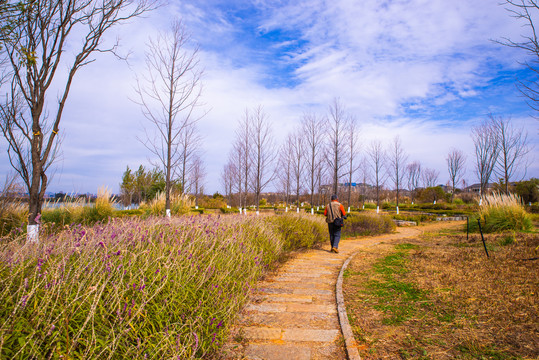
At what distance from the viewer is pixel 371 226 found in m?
13.0

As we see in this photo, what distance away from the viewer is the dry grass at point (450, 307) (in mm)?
2854

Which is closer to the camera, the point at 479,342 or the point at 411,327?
the point at 479,342

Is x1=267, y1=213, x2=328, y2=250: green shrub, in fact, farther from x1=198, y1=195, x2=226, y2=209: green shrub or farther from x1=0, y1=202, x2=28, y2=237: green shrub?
x1=198, y1=195, x2=226, y2=209: green shrub

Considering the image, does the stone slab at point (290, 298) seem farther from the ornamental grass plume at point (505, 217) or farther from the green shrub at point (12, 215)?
the ornamental grass plume at point (505, 217)

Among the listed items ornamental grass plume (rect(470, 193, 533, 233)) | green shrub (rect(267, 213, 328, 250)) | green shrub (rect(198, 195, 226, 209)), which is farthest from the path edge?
green shrub (rect(198, 195, 226, 209))

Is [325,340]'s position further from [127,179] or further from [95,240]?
[127,179]

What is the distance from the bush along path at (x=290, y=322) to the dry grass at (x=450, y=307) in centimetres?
30

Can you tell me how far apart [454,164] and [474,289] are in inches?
1311

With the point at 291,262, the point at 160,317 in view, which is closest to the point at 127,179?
the point at 291,262

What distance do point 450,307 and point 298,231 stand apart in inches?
173

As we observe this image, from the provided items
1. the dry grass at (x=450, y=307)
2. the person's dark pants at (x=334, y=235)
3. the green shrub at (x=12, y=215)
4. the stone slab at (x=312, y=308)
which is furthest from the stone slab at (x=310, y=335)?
the green shrub at (x=12, y=215)

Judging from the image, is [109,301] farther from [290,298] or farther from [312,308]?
[290,298]

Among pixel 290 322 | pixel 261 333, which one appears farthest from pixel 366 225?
pixel 261 333

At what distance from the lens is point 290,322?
3.58m
